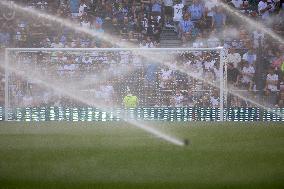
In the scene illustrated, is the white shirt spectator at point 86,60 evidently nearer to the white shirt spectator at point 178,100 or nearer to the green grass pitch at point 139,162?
the white shirt spectator at point 178,100

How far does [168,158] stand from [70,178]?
218 cm

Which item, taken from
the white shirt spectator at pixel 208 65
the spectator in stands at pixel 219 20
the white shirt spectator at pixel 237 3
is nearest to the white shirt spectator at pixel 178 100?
the white shirt spectator at pixel 208 65

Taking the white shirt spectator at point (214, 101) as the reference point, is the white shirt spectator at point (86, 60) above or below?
above

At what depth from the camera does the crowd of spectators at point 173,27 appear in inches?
948

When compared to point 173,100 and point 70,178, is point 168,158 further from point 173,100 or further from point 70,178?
point 173,100

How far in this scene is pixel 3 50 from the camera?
25.0 meters

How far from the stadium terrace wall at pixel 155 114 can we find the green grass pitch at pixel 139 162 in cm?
955

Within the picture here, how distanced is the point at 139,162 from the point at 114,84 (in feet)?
47.9

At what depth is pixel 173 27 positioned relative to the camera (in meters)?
26.4

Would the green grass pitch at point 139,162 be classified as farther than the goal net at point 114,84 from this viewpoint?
No

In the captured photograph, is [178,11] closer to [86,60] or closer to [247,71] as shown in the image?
[247,71]

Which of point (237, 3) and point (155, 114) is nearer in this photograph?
point (155, 114)

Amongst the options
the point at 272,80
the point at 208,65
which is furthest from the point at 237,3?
the point at 272,80

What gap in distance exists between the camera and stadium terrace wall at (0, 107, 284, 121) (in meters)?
22.0
